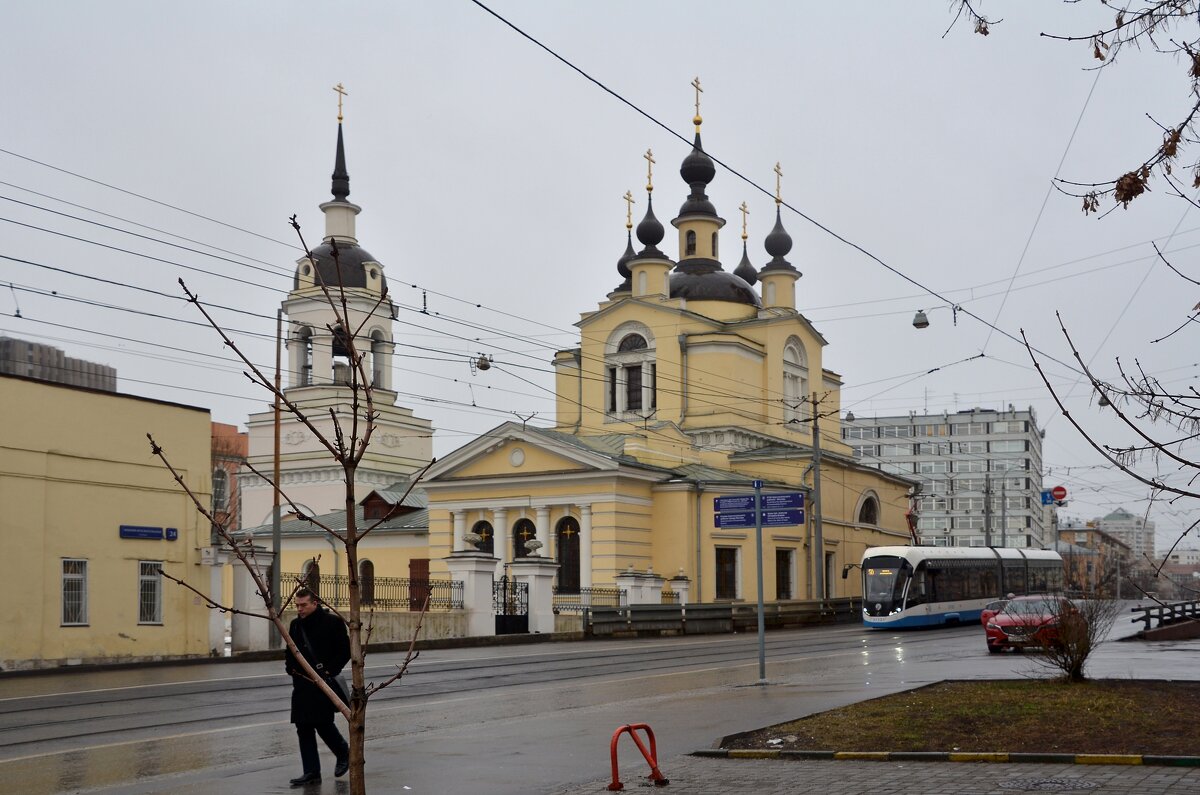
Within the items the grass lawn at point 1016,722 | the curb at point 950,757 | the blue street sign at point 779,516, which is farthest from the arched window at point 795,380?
the curb at point 950,757

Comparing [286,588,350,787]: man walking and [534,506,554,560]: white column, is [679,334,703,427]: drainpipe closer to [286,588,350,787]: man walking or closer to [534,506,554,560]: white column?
[534,506,554,560]: white column

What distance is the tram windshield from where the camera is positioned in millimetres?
44438

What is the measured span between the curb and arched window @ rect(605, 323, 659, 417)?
4763cm

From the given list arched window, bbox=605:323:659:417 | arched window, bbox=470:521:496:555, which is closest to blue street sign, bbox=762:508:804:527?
arched window, bbox=470:521:496:555

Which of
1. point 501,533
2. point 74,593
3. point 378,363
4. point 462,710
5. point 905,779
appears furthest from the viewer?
point 378,363

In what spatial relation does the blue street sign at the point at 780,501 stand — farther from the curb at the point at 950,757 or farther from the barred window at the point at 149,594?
the barred window at the point at 149,594

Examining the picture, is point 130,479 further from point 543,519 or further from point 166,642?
point 543,519

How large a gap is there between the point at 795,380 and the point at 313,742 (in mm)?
53622

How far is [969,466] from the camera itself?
135625 millimetres

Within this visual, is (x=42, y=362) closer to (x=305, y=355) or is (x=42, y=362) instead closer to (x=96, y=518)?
(x=305, y=355)

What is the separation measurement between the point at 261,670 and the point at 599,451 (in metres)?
25.6

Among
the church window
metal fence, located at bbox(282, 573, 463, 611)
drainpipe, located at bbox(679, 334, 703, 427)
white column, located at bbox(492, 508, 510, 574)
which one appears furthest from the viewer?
the church window

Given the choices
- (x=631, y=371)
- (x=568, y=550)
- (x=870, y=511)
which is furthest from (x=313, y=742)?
(x=870, y=511)

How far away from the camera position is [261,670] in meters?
26.0
